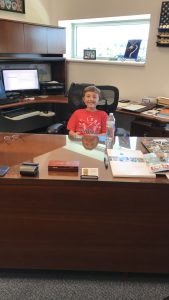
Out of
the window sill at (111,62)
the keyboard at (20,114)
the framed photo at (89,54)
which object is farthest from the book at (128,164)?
the framed photo at (89,54)

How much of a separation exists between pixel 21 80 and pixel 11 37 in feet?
1.98

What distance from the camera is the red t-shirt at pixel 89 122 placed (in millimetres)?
2332

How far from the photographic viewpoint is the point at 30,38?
3344 millimetres

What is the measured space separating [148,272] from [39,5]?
3.58 m

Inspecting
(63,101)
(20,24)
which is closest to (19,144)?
(63,101)

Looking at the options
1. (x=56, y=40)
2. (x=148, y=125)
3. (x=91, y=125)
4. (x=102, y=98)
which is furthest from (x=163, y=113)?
(x=56, y=40)

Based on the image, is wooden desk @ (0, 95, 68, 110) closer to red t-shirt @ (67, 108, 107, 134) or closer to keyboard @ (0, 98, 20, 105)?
→ keyboard @ (0, 98, 20, 105)

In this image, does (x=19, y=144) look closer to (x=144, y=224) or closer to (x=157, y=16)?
(x=144, y=224)

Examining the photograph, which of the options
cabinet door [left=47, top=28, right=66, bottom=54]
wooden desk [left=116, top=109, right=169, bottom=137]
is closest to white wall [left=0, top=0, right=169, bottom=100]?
cabinet door [left=47, top=28, right=66, bottom=54]

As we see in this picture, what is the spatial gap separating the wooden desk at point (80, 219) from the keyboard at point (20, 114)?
4.74 ft

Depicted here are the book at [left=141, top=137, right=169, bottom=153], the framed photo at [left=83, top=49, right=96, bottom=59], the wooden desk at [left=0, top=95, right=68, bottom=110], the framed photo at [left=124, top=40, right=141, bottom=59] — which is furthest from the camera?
the framed photo at [left=83, top=49, right=96, bottom=59]

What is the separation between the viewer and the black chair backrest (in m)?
2.62

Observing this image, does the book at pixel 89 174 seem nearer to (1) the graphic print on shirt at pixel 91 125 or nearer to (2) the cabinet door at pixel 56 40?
(1) the graphic print on shirt at pixel 91 125

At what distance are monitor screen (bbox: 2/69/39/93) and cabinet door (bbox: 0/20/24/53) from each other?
13.3 inches
